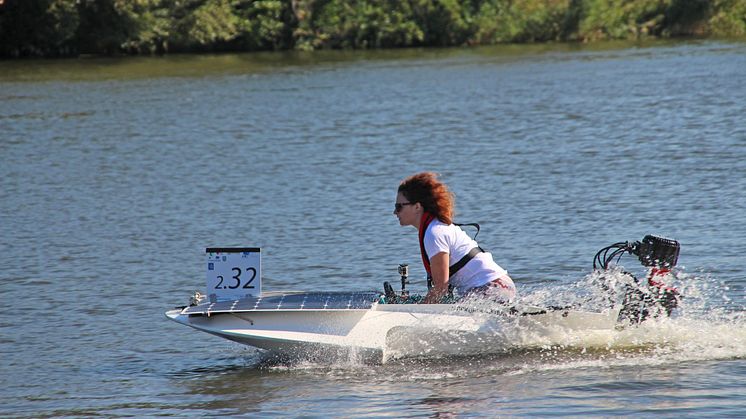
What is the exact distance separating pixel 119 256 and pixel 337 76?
934 inches

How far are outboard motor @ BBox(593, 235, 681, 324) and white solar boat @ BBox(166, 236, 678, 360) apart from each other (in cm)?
1

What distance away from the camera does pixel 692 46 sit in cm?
4484

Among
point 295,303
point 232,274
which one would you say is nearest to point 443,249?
point 295,303

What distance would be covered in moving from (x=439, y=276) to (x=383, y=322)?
582 mm

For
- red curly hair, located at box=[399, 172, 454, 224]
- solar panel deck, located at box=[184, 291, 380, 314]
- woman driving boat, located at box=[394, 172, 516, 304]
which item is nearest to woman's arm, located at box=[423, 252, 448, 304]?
woman driving boat, located at box=[394, 172, 516, 304]

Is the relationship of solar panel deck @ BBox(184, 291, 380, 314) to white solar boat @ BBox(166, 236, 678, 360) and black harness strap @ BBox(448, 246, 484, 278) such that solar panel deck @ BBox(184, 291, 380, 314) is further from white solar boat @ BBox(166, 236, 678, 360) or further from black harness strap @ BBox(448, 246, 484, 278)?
black harness strap @ BBox(448, 246, 484, 278)

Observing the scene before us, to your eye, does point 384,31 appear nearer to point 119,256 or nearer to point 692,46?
point 692,46

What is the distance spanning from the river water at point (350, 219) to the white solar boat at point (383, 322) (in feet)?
0.58

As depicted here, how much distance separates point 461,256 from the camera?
336 inches

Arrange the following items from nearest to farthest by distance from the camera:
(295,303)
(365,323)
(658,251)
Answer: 1. (658,251)
2. (365,323)
3. (295,303)

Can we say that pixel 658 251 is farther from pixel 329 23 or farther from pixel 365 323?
pixel 329 23

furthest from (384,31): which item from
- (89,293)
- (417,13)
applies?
(89,293)

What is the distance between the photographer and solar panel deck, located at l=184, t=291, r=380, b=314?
8.62 m

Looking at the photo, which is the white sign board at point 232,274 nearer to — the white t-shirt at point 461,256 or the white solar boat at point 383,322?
the white solar boat at point 383,322
